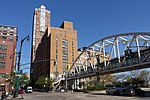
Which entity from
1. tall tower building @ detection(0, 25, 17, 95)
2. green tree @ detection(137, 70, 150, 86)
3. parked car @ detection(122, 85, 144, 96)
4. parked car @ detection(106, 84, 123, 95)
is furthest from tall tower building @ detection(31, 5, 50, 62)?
parked car @ detection(122, 85, 144, 96)

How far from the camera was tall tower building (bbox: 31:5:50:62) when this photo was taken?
175m

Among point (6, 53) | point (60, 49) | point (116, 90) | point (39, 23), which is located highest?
point (39, 23)

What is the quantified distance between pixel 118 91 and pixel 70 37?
8790 centimetres

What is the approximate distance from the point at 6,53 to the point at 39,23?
111 metres

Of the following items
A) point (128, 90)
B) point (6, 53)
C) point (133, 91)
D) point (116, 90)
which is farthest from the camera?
point (6, 53)

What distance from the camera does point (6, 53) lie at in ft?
218

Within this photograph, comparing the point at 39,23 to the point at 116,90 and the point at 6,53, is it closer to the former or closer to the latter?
the point at 6,53

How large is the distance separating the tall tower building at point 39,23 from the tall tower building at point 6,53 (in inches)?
3991

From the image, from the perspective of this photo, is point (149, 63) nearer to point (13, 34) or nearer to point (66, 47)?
point (13, 34)

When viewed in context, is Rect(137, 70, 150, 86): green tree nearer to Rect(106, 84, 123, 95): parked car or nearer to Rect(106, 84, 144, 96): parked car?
Answer: Rect(106, 84, 123, 95): parked car

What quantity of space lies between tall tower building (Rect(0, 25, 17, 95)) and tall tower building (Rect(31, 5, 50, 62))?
333 feet

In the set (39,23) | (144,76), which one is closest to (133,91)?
(144,76)

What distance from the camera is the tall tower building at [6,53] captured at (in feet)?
206

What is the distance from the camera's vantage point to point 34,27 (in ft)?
586
